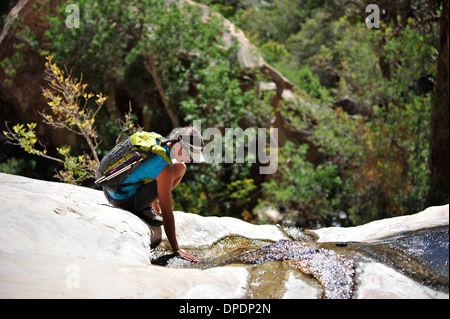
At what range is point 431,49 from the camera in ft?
22.3

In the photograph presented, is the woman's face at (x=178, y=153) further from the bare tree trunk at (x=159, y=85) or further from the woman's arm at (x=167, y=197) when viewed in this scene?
the bare tree trunk at (x=159, y=85)

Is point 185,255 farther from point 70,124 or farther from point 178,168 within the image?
point 70,124

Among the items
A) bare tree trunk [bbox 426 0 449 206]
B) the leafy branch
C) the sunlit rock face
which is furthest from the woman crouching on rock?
bare tree trunk [bbox 426 0 449 206]

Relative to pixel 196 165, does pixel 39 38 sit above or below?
above

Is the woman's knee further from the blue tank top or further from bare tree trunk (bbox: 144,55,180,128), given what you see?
bare tree trunk (bbox: 144,55,180,128)

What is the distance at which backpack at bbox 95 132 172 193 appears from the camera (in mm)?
3072

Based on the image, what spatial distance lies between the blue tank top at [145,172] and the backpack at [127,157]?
0.11 ft

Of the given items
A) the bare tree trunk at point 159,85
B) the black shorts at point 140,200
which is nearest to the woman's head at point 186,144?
the black shorts at point 140,200

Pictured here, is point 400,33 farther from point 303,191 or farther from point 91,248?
point 91,248

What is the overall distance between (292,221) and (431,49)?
3645 mm

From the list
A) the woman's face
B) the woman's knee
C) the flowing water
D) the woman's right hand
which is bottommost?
the woman's right hand

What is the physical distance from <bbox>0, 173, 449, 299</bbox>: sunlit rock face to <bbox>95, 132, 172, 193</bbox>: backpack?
0.20 m

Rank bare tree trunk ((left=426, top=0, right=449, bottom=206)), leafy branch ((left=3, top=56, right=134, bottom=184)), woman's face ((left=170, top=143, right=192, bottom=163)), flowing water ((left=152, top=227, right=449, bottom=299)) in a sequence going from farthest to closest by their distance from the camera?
bare tree trunk ((left=426, top=0, right=449, bottom=206)) < leafy branch ((left=3, top=56, right=134, bottom=184)) < woman's face ((left=170, top=143, right=192, bottom=163)) < flowing water ((left=152, top=227, right=449, bottom=299))
